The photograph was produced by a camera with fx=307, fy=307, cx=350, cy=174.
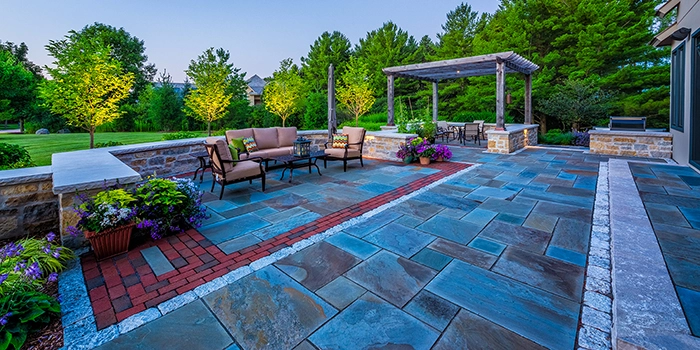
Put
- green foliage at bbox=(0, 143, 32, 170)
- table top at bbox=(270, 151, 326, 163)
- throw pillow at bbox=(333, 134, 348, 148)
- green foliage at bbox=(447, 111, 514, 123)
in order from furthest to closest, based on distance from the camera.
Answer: green foliage at bbox=(447, 111, 514, 123)
throw pillow at bbox=(333, 134, 348, 148)
table top at bbox=(270, 151, 326, 163)
green foliage at bbox=(0, 143, 32, 170)

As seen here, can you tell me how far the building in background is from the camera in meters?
5.25

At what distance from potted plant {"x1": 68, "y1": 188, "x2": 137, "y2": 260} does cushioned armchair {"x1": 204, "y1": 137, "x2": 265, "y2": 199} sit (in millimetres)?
1538

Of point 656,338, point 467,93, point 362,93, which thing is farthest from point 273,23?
point 656,338

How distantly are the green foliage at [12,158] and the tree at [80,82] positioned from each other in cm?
197

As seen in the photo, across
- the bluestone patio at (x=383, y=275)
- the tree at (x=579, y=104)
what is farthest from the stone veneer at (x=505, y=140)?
the bluestone patio at (x=383, y=275)

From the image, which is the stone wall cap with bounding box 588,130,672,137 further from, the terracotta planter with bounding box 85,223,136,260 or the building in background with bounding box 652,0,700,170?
the terracotta planter with bounding box 85,223,136,260

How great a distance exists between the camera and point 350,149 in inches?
248

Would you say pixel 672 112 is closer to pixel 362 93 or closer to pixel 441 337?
pixel 441 337

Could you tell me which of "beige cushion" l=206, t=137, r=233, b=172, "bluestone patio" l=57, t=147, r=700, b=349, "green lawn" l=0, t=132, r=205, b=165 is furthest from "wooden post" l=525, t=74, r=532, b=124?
"green lawn" l=0, t=132, r=205, b=165

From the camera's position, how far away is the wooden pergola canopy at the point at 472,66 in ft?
26.5

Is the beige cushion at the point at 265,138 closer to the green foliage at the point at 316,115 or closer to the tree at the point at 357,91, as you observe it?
the green foliage at the point at 316,115

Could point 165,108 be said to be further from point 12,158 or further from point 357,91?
point 12,158

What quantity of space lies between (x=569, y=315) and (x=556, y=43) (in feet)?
47.6

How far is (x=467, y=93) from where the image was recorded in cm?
1516
